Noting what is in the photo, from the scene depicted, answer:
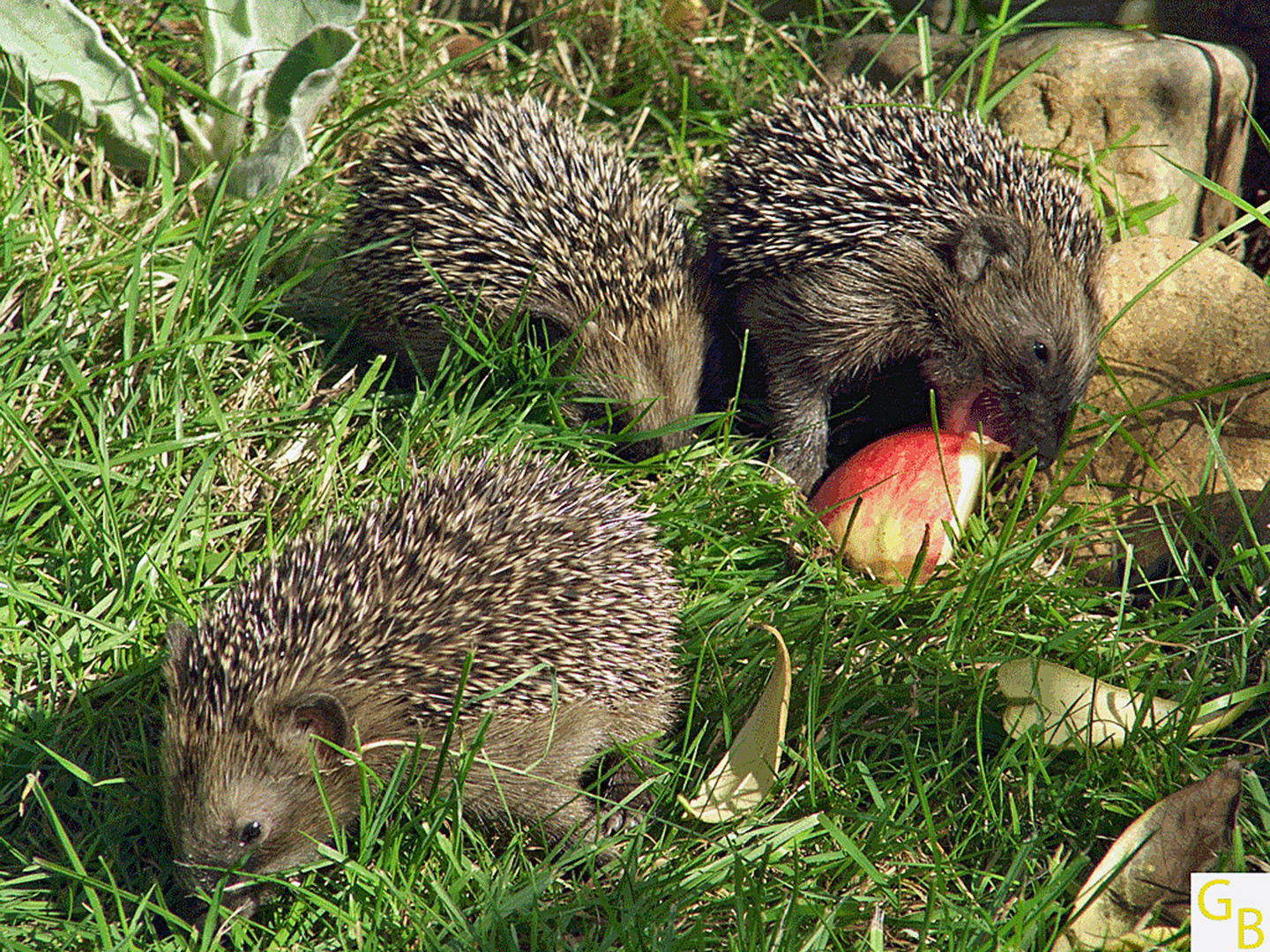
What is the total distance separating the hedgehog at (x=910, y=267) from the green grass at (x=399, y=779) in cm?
39

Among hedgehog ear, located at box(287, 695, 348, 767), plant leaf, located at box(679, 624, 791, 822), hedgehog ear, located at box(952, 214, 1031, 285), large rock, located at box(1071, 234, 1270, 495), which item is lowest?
plant leaf, located at box(679, 624, 791, 822)

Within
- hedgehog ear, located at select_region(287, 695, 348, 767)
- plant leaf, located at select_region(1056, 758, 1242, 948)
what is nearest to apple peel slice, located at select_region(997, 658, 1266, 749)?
plant leaf, located at select_region(1056, 758, 1242, 948)

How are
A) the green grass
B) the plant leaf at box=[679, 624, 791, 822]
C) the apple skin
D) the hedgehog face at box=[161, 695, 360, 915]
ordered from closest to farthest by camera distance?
the hedgehog face at box=[161, 695, 360, 915], the green grass, the plant leaf at box=[679, 624, 791, 822], the apple skin

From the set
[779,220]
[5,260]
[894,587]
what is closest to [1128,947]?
[894,587]

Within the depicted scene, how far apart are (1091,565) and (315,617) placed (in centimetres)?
289

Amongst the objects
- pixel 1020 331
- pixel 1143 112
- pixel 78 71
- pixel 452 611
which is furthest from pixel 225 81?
pixel 1143 112

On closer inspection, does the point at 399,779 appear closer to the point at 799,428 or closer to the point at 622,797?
the point at 622,797

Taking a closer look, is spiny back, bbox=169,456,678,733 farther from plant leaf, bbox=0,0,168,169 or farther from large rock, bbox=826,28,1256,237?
large rock, bbox=826,28,1256,237

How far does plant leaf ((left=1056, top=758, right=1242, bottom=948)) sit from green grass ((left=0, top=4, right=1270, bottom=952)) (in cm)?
11

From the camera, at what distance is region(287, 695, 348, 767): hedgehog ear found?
3.41 m

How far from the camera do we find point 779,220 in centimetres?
518

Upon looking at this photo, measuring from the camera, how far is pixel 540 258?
5.00 metres

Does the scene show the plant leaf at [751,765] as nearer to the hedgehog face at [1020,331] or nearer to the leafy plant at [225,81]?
the hedgehog face at [1020,331]

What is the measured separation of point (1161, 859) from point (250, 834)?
Answer: 2703 mm
